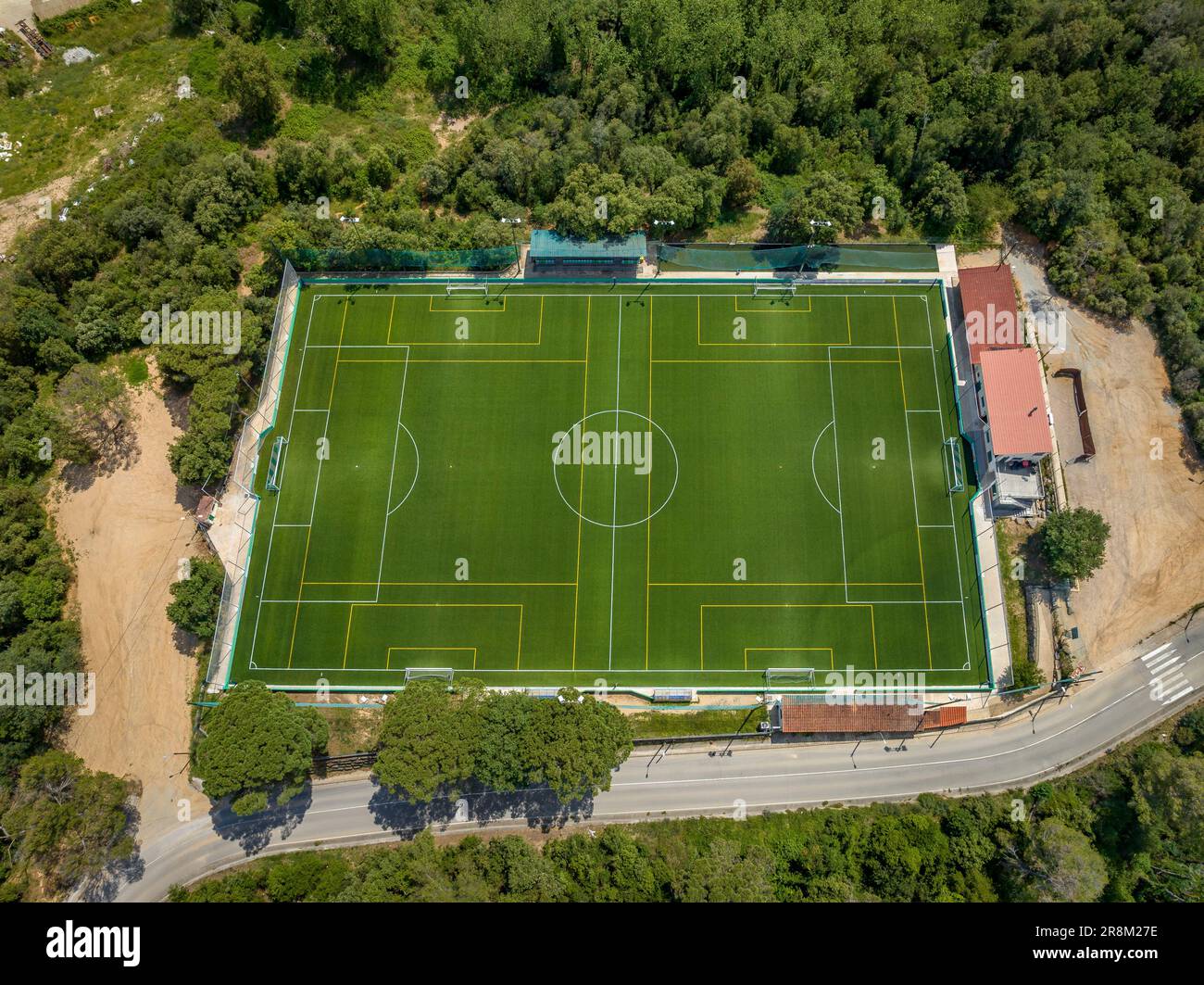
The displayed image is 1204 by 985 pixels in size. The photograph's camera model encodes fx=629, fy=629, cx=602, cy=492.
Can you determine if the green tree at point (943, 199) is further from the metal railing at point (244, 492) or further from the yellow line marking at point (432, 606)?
the metal railing at point (244, 492)

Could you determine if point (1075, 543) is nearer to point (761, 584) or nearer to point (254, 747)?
point (761, 584)

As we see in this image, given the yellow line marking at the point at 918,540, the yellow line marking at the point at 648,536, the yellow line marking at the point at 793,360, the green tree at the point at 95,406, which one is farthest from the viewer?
the yellow line marking at the point at 793,360

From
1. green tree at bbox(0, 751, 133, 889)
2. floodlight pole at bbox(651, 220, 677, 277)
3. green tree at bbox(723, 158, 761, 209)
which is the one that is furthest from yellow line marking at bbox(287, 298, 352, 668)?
green tree at bbox(723, 158, 761, 209)

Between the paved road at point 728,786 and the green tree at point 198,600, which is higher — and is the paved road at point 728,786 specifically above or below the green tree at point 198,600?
below

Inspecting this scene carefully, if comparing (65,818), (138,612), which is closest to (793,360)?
(138,612)

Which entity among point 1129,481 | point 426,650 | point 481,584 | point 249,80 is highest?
point 249,80

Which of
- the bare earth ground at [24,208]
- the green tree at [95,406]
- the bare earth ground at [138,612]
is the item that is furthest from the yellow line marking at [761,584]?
the bare earth ground at [24,208]
